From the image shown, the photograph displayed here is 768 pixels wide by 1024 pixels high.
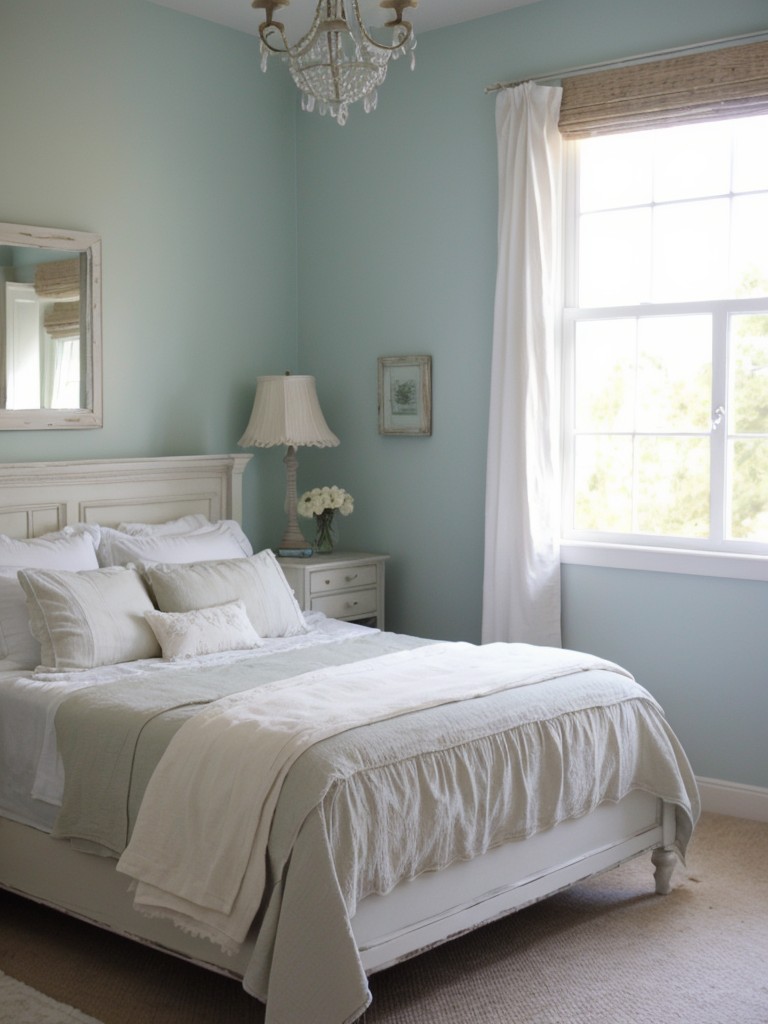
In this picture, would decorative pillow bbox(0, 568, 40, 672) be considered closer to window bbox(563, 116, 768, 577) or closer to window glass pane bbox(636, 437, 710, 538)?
window bbox(563, 116, 768, 577)

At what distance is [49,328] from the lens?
13.9 feet

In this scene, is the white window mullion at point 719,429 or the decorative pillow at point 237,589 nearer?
the decorative pillow at point 237,589

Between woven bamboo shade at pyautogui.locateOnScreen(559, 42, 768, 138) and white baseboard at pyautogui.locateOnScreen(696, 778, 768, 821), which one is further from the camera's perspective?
white baseboard at pyautogui.locateOnScreen(696, 778, 768, 821)

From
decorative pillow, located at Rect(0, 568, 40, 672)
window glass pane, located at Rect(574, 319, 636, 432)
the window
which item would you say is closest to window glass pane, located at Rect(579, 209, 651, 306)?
the window

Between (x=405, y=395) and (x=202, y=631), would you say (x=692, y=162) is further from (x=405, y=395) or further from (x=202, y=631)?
(x=202, y=631)

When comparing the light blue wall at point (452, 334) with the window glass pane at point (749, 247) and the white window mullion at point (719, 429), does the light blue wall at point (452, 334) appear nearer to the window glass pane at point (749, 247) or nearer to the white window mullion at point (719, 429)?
the white window mullion at point (719, 429)

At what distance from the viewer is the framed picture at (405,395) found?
16.1 ft

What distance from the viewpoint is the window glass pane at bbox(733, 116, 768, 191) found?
13.2 feet

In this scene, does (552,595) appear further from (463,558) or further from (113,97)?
(113,97)

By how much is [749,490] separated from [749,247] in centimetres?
84

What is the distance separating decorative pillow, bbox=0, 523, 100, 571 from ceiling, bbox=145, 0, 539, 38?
2.10m

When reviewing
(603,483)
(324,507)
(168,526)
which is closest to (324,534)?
(324,507)

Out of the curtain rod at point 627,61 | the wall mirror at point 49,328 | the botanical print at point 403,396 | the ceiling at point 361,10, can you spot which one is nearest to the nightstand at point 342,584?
the botanical print at point 403,396

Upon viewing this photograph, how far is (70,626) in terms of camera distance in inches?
138
